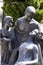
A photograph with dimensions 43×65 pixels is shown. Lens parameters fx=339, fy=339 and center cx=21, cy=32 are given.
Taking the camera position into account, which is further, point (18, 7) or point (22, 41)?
point (18, 7)

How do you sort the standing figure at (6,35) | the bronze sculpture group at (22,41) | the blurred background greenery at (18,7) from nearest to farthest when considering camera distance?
the bronze sculpture group at (22,41)
the standing figure at (6,35)
the blurred background greenery at (18,7)

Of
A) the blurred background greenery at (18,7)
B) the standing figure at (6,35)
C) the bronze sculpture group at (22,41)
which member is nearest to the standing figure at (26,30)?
A: the bronze sculpture group at (22,41)

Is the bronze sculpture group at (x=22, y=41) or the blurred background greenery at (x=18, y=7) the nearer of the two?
the bronze sculpture group at (x=22, y=41)

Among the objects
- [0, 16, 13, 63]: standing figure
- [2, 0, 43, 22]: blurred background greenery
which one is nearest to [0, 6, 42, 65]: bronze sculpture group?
[0, 16, 13, 63]: standing figure

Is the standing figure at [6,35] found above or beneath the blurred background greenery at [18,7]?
beneath

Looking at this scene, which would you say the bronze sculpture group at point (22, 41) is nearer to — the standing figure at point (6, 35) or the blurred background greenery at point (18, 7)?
the standing figure at point (6, 35)

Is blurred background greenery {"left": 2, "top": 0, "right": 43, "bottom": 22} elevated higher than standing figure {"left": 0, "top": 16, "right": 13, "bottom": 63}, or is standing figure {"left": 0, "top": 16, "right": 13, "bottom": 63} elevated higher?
blurred background greenery {"left": 2, "top": 0, "right": 43, "bottom": 22}

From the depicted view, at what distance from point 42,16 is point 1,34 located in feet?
22.2

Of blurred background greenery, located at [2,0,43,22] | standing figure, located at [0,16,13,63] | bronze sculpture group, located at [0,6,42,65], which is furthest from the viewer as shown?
blurred background greenery, located at [2,0,43,22]

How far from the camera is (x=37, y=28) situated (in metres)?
6.20

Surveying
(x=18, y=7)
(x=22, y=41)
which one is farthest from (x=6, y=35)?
(x=18, y=7)

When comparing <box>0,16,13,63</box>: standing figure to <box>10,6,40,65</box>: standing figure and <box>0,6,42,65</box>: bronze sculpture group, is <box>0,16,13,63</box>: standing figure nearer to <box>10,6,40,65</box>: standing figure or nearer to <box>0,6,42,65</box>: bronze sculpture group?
<box>0,6,42,65</box>: bronze sculpture group

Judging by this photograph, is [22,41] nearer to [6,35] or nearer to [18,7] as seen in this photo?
[6,35]

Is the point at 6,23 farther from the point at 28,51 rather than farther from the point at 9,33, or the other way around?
the point at 28,51
